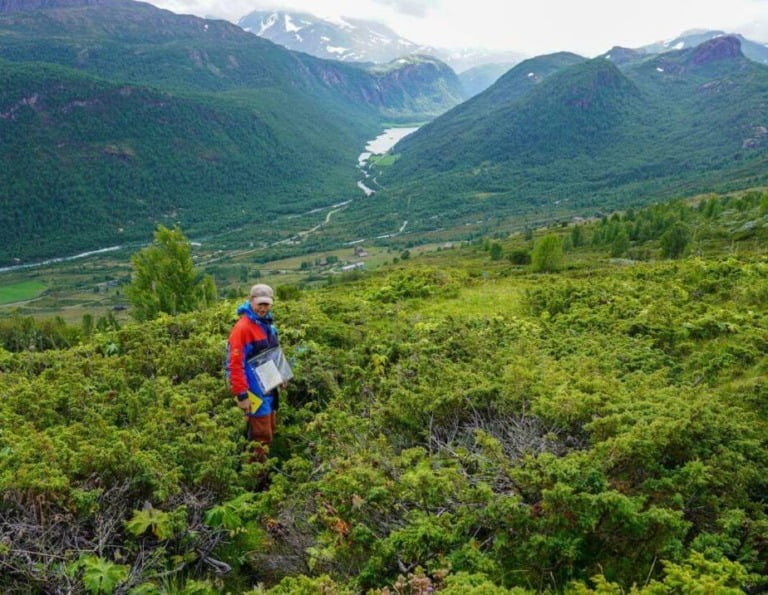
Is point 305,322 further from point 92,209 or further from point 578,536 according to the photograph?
point 92,209

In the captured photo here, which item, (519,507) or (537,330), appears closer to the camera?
(519,507)

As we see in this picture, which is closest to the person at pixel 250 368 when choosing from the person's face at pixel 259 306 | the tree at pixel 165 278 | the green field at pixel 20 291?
the person's face at pixel 259 306

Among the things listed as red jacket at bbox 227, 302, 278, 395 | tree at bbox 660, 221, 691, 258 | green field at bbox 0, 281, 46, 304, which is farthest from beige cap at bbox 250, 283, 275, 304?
green field at bbox 0, 281, 46, 304

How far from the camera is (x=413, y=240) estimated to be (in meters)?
160

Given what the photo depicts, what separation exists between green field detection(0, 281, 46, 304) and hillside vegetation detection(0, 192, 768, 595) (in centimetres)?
14082

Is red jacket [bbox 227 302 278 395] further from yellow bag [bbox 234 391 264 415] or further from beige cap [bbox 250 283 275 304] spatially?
beige cap [bbox 250 283 275 304]

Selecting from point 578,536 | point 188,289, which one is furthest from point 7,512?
point 188,289

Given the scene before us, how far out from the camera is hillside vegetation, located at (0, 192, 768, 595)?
5277mm

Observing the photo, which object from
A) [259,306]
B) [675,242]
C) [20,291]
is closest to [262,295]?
[259,306]

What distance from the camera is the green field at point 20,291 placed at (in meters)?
130

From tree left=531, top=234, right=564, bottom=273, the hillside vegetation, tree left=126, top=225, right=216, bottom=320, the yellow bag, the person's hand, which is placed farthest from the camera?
tree left=531, top=234, right=564, bottom=273

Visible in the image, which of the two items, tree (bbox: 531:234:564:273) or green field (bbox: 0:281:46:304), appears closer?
tree (bbox: 531:234:564:273)

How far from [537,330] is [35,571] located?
31.2ft

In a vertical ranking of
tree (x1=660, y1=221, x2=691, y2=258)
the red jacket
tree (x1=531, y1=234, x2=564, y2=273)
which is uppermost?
the red jacket
